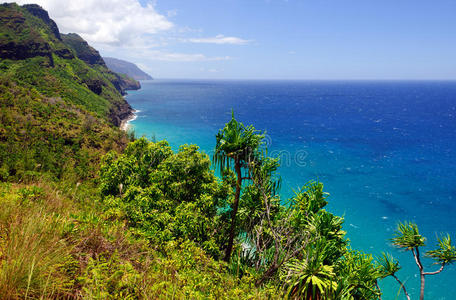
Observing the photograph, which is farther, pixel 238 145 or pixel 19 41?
pixel 19 41

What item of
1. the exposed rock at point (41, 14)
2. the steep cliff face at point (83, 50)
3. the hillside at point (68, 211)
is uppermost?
the exposed rock at point (41, 14)

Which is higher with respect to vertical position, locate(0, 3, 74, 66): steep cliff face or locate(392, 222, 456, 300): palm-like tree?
locate(0, 3, 74, 66): steep cliff face

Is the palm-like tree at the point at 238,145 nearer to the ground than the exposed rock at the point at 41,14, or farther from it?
nearer to the ground

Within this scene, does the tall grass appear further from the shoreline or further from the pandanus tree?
the shoreline

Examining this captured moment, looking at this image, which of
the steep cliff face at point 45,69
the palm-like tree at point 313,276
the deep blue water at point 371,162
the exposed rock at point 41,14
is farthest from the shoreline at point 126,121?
the palm-like tree at point 313,276

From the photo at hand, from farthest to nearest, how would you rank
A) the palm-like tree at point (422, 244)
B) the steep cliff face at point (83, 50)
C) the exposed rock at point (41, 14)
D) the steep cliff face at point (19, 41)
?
the steep cliff face at point (83, 50) → the exposed rock at point (41, 14) → the steep cliff face at point (19, 41) → the palm-like tree at point (422, 244)

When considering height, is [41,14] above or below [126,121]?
above

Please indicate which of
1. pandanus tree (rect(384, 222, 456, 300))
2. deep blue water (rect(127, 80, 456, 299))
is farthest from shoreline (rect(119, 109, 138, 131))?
pandanus tree (rect(384, 222, 456, 300))

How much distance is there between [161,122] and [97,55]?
11358 cm

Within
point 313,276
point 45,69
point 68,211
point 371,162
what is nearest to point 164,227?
point 313,276

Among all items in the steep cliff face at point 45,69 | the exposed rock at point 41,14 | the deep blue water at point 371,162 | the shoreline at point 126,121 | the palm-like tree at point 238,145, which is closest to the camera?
the palm-like tree at point 238,145

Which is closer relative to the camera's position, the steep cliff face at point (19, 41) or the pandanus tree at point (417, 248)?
the pandanus tree at point (417, 248)

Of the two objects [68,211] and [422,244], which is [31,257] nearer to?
[68,211]

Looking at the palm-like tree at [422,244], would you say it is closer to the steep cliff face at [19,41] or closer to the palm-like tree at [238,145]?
the palm-like tree at [238,145]
